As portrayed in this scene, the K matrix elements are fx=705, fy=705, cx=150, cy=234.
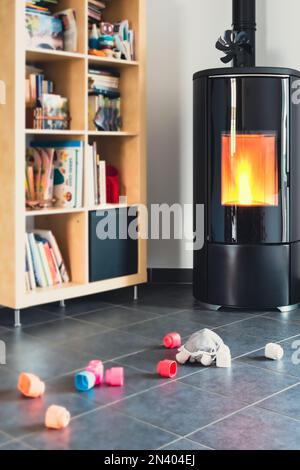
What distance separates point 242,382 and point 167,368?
26 cm

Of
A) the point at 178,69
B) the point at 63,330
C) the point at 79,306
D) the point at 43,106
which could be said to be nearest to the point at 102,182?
the point at 43,106

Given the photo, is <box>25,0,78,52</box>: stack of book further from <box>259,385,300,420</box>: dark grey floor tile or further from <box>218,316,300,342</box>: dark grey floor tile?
<box>259,385,300,420</box>: dark grey floor tile

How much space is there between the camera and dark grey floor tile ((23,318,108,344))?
117 inches

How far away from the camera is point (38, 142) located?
3.54 m

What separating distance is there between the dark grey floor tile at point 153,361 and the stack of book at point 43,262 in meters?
0.82

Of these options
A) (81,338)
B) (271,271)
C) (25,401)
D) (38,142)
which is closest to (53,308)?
(81,338)

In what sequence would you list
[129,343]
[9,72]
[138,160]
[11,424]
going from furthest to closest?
1. [138,160]
2. [9,72]
3. [129,343]
4. [11,424]

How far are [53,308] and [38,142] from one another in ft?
2.75

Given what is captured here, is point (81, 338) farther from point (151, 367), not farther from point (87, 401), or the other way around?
point (87, 401)

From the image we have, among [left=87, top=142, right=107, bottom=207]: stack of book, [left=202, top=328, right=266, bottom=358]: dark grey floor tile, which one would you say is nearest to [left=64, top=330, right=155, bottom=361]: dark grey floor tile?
[left=202, top=328, right=266, bottom=358]: dark grey floor tile

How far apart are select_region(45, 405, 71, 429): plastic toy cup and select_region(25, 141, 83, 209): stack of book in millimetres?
1502

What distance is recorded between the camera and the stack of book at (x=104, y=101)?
354 cm

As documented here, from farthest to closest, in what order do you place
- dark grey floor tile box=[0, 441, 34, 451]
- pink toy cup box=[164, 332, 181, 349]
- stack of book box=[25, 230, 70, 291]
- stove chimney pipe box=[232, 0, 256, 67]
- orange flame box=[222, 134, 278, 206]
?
stove chimney pipe box=[232, 0, 256, 67]
orange flame box=[222, 134, 278, 206]
stack of book box=[25, 230, 70, 291]
pink toy cup box=[164, 332, 181, 349]
dark grey floor tile box=[0, 441, 34, 451]

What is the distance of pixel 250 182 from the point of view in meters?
3.43
